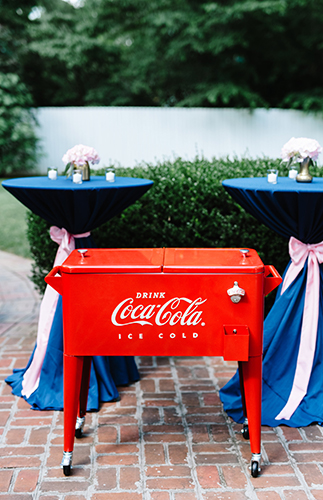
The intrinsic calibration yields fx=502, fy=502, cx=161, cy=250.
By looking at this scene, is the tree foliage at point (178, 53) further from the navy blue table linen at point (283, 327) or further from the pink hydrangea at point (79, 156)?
the navy blue table linen at point (283, 327)

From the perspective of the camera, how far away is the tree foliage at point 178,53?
13.6m

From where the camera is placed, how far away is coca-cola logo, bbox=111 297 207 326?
2145 mm

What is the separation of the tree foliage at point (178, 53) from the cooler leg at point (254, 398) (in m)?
12.2

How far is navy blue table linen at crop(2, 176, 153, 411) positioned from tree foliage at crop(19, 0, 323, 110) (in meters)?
11.3

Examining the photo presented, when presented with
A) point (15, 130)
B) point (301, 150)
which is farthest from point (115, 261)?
point (15, 130)

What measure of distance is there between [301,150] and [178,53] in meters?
12.6

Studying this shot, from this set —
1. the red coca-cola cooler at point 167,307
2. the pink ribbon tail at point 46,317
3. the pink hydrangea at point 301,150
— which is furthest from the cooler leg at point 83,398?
the pink hydrangea at point 301,150

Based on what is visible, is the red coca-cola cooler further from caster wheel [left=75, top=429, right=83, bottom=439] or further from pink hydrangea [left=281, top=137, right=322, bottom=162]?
pink hydrangea [left=281, top=137, right=322, bottom=162]

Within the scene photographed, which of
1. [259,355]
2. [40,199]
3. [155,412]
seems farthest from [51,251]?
[259,355]

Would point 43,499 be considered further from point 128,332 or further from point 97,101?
point 97,101

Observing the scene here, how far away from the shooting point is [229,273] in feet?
6.89

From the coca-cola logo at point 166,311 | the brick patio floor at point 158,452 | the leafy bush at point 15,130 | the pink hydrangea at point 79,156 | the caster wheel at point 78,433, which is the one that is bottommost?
the brick patio floor at point 158,452

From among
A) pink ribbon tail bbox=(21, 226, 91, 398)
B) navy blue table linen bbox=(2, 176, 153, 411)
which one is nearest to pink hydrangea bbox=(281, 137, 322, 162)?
navy blue table linen bbox=(2, 176, 153, 411)

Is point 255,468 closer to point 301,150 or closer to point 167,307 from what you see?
point 167,307
